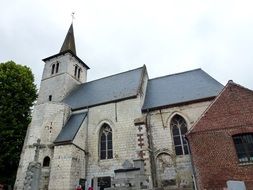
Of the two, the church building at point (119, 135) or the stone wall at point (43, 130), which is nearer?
the church building at point (119, 135)

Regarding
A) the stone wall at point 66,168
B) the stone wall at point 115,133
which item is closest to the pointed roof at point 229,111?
the stone wall at point 115,133

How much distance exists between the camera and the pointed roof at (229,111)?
36.1ft

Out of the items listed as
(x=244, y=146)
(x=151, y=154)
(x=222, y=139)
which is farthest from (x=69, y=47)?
(x=244, y=146)

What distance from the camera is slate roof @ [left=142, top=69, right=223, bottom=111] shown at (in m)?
14.8

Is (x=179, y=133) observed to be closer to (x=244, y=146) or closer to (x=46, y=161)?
(x=244, y=146)

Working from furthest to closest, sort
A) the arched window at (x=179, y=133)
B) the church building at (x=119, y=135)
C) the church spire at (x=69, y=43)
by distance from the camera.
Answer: the church spire at (x=69, y=43) → the arched window at (x=179, y=133) → the church building at (x=119, y=135)

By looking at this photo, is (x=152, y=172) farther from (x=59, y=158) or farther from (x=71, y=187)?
(x=59, y=158)

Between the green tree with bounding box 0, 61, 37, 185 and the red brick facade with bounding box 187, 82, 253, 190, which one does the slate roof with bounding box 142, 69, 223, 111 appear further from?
the green tree with bounding box 0, 61, 37, 185

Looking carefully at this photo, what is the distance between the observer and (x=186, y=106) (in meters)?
14.5

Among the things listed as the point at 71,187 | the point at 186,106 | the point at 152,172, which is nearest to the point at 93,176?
the point at 71,187

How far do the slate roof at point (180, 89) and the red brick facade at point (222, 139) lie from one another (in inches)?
104

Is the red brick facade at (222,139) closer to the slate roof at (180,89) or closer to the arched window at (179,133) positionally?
the arched window at (179,133)

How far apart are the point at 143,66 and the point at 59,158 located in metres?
9.82

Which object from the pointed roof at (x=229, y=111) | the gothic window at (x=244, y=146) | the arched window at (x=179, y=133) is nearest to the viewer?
the gothic window at (x=244, y=146)
